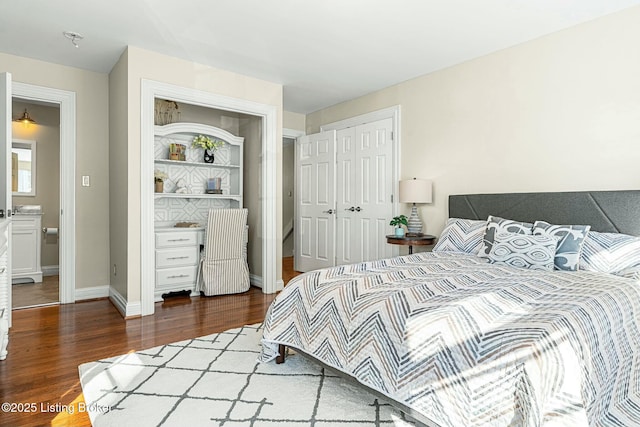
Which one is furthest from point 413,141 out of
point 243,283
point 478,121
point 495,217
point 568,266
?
point 243,283

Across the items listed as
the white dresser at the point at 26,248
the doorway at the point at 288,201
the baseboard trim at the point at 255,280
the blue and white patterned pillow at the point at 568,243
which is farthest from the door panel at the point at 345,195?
the white dresser at the point at 26,248

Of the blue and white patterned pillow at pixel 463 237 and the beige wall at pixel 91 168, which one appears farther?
the beige wall at pixel 91 168

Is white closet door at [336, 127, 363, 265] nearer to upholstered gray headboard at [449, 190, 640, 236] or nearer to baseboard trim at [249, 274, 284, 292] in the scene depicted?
baseboard trim at [249, 274, 284, 292]

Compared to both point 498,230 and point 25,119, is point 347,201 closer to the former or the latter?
point 498,230

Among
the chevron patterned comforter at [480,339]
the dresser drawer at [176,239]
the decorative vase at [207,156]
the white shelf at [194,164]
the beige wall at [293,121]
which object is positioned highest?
the beige wall at [293,121]

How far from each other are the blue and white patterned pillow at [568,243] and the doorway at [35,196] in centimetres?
551

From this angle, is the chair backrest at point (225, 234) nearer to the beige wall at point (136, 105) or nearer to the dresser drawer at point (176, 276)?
the dresser drawer at point (176, 276)

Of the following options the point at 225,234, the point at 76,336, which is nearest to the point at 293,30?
the point at 225,234

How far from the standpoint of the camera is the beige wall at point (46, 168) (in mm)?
5238

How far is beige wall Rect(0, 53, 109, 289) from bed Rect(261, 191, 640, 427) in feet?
9.39

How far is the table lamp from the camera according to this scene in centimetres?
386

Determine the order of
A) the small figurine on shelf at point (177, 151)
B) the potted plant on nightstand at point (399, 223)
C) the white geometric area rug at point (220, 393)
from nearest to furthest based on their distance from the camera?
the white geometric area rug at point (220, 393)
the potted plant on nightstand at point (399, 223)
the small figurine on shelf at point (177, 151)

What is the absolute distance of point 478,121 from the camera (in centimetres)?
363

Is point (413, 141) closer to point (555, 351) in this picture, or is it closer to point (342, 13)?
point (342, 13)
